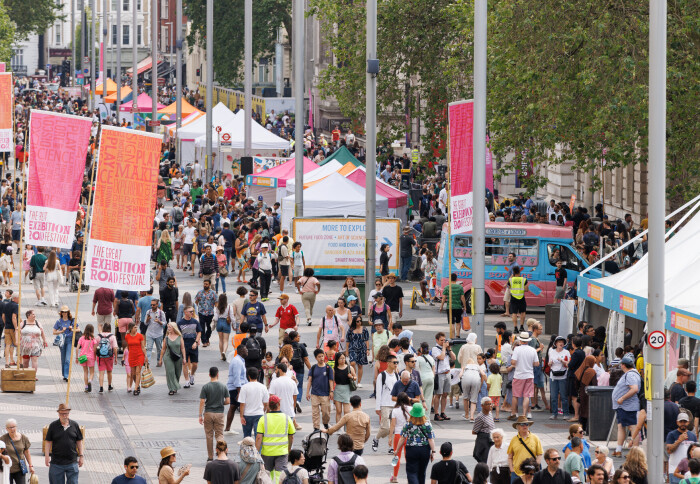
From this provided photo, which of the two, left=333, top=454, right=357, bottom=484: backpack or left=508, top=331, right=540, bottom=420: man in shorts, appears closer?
left=333, top=454, right=357, bottom=484: backpack

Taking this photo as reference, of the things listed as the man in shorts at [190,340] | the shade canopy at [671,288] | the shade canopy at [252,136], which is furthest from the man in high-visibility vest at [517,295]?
the shade canopy at [252,136]

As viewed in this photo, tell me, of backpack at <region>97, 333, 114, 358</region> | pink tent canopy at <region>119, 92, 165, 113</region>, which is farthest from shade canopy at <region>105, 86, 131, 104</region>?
backpack at <region>97, 333, 114, 358</region>

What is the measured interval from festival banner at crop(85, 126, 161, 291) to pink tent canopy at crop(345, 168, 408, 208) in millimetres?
19048

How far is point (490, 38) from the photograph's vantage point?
30594 mm

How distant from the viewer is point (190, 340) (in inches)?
872

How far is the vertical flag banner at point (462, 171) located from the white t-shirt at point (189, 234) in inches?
556

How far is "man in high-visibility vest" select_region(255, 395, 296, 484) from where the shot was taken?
609 inches

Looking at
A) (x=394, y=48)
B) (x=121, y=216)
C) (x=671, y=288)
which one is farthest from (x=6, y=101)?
(x=671, y=288)

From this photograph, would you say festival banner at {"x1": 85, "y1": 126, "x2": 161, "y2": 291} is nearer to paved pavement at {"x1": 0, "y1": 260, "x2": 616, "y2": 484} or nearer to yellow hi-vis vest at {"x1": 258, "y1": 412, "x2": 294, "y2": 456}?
paved pavement at {"x1": 0, "y1": 260, "x2": 616, "y2": 484}

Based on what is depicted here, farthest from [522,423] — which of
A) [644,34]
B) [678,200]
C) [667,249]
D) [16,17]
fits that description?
[16,17]

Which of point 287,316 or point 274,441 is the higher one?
point 287,316

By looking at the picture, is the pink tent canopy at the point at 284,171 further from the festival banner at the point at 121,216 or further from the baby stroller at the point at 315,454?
the baby stroller at the point at 315,454

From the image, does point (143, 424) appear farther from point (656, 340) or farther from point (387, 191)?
point (387, 191)

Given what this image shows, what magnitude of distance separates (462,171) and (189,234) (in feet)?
47.3
